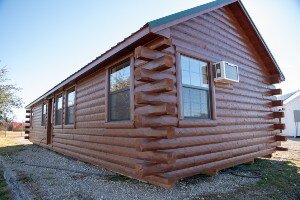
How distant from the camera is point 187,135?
530 centimetres

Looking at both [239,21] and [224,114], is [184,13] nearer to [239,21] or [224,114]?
[224,114]

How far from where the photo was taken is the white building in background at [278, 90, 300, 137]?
74.1ft

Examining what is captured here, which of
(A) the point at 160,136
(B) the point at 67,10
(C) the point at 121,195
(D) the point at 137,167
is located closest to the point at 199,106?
(A) the point at 160,136

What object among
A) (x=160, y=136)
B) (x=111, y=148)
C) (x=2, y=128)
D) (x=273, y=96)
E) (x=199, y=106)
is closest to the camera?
(x=160, y=136)

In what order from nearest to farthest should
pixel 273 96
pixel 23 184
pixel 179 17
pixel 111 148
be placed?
pixel 179 17 → pixel 23 184 → pixel 111 148 → pixel 273 96

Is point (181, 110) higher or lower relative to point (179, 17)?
lower

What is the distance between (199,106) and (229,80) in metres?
1.28

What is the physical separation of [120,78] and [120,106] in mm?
796

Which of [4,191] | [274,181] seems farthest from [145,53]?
[274,181]

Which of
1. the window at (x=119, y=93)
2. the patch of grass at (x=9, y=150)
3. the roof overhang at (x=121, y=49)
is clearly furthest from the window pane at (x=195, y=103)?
the patch of grass at (x=9, y=150)

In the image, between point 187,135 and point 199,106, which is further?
point 199,106

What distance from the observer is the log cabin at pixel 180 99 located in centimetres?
468

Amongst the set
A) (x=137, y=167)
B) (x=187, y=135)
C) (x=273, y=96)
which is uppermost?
(x=273, y=96)

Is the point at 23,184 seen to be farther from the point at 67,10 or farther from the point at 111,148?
the point at 67,10
